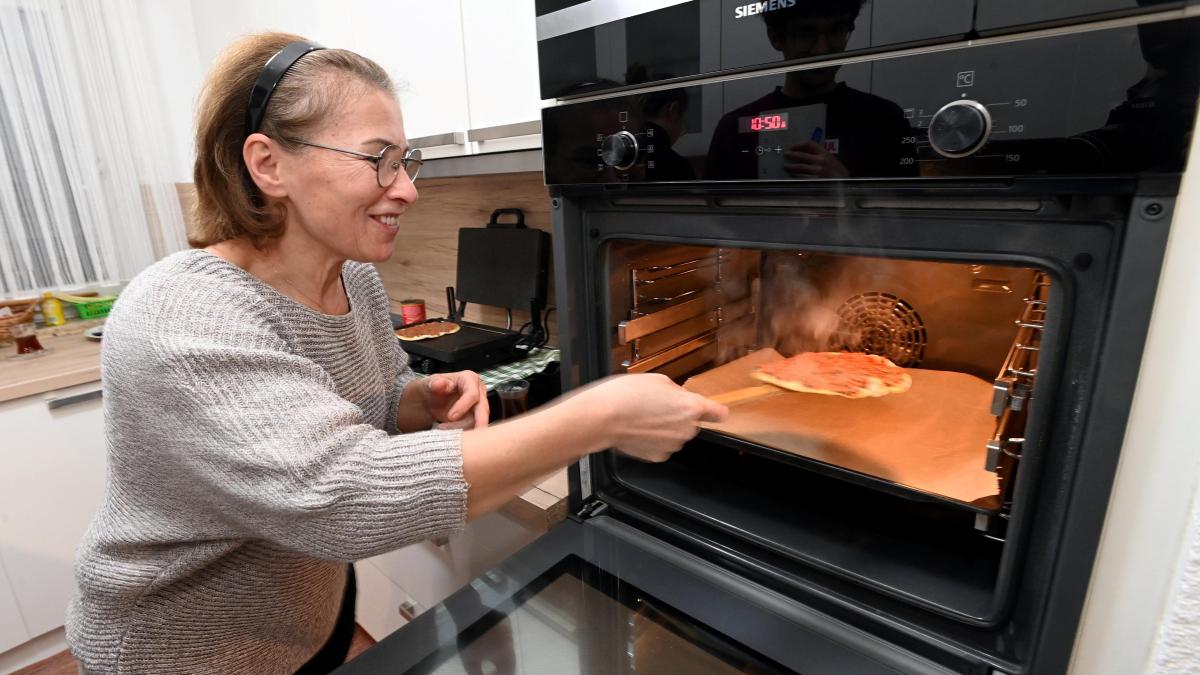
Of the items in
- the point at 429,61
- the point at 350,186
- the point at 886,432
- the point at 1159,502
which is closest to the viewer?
the point at 1159,502

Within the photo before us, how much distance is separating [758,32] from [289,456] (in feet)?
1.89

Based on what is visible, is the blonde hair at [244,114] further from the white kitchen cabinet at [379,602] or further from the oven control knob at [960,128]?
the white kitchen cabinet at [379,602]

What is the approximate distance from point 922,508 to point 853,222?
0.47 metres

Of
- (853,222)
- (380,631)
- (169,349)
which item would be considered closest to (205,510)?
(169,349)

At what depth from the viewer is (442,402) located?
0.96m

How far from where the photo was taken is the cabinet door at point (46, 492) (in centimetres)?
164

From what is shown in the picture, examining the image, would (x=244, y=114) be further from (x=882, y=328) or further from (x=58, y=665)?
(x=58, y=665)

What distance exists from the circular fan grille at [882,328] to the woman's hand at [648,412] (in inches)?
14.3

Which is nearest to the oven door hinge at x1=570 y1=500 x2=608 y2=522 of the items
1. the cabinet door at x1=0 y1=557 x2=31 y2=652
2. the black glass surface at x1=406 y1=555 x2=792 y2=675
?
the black glass surface at x1=406 y1=555 x2=792 y2=675

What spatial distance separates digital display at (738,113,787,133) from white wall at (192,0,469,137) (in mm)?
734

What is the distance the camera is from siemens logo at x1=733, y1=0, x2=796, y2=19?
550mm

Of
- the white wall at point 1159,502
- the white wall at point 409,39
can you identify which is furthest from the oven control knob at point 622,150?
the white wall at point 409,39

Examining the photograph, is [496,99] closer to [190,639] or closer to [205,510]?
[205,510]

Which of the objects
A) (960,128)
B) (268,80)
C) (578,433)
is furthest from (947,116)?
(268,80)
